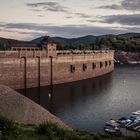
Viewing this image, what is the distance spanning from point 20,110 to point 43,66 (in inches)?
1829

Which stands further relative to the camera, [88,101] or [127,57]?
[127,57]

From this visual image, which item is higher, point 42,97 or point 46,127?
point 46,127

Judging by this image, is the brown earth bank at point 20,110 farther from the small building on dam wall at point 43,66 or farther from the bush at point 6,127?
the small building on dam wall at point 43,66

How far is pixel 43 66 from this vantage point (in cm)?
7938

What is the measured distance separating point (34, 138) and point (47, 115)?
70.3ft

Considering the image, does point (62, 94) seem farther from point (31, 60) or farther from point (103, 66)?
point (103, 66)

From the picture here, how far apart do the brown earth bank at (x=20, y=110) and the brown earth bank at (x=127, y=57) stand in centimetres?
14410

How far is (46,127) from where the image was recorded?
15219 mm

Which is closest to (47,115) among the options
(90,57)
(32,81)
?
(32,81)

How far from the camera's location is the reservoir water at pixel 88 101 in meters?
46.6

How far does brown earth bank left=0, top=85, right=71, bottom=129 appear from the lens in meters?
31.9

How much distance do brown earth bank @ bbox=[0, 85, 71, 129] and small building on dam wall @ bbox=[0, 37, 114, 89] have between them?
32.7 m

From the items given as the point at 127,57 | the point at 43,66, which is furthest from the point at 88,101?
the point at 127,57

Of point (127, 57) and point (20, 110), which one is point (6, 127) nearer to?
point (20, 110)
